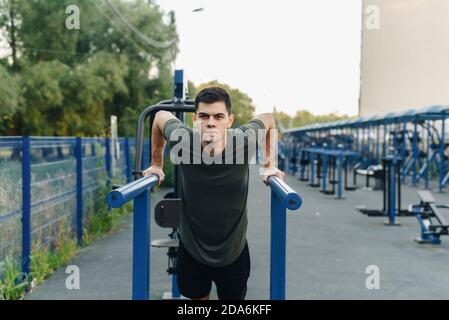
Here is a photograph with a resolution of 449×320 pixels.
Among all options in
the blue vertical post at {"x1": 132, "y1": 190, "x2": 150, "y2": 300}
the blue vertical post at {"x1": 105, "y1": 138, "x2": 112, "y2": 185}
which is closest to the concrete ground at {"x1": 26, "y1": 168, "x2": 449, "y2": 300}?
the blue vertical post at {"x1": 105, "y1": 138, "x2": 112, "y2": 185}

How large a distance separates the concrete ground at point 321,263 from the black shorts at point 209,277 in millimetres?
2633

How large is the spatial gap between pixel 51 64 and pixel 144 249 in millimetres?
22576

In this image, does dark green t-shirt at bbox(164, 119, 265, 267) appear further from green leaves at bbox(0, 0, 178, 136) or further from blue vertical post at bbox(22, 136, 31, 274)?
green leaves at bbox(0, 0, 178, 136)

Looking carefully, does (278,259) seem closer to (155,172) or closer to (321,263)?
(155,172)

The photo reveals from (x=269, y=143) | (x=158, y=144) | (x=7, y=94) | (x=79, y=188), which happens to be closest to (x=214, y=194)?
(x=269, y=143)

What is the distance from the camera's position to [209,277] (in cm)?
257

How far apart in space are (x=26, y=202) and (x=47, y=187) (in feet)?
3.39

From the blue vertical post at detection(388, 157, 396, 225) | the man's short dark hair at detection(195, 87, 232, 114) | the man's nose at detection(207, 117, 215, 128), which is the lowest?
the blue vertical post at detection(388, 157, 396, 225)

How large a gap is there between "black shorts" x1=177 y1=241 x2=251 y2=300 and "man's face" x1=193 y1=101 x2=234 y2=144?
0.49 meters

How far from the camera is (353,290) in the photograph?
5414 mm

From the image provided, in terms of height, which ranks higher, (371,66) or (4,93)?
(371,66)

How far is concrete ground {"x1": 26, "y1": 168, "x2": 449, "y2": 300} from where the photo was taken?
5348 millimetres
